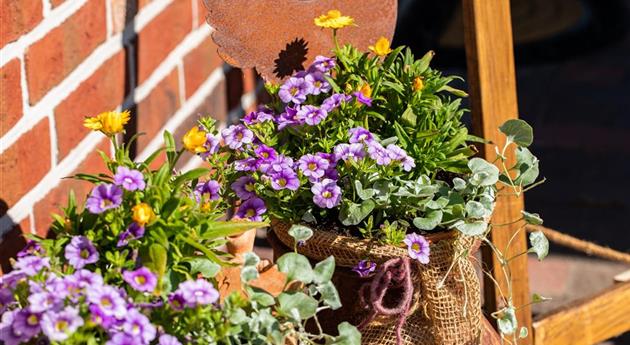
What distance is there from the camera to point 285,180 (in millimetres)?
1396

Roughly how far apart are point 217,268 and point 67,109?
622mm

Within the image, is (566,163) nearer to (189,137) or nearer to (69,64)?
(69,64)

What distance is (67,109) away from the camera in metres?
1.78

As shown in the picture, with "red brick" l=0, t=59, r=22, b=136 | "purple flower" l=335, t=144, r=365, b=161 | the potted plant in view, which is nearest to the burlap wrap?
the potted plant

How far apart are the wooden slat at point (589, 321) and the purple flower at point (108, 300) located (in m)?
1.13

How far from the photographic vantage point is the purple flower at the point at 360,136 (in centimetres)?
141

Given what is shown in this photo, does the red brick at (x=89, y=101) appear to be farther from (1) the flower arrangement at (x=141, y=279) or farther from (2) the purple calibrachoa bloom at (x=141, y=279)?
(2) the purple calibrachoa bloom at (x=141, y=279)

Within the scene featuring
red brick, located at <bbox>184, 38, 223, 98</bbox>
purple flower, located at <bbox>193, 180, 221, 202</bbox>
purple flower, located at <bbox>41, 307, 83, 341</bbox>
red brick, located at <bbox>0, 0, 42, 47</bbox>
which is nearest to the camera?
purple flower, located at <bbox>41, 307, 83, 341</bbox>

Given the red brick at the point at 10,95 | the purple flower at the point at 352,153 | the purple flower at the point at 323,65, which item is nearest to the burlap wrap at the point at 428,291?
the purple flower at the point at 352,153

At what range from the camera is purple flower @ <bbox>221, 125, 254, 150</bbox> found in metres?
1.45

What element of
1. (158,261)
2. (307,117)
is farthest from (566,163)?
(158,261)

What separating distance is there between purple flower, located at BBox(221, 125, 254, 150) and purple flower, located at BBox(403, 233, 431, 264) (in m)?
0.24

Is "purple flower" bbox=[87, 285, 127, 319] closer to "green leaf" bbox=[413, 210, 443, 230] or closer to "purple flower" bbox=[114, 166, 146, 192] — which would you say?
"purple flower" bbox=[114, 166, 146, 192]

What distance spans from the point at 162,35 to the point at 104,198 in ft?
3.19
